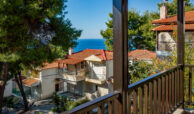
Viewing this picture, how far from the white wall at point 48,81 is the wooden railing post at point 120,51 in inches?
356

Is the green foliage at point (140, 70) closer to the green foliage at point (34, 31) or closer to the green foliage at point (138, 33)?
the green foliage at point (138, 33)

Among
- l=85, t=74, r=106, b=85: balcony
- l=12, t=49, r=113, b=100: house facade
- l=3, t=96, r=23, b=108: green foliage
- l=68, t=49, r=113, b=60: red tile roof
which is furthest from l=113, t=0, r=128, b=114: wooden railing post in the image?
l=3, t=96, r=23, b=108: green foliage

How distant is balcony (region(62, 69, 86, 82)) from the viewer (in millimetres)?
9078

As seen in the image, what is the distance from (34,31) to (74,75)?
12.9 feet

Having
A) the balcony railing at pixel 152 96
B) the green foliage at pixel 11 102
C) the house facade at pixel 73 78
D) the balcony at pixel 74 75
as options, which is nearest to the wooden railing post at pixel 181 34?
the balcony railing at pixel 152 96

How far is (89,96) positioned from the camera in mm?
8391

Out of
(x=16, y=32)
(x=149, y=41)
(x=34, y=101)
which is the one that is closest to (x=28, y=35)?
(x=16, y=32)

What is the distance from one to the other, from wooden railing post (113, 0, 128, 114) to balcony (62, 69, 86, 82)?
27.0 feet

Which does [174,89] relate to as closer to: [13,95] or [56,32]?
[56,32]

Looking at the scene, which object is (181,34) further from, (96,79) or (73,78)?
(73,78)

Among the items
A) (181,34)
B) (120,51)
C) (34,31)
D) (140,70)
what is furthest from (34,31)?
(120,51)

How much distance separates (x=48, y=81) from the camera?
9.84 metres

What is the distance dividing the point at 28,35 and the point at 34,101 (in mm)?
5601

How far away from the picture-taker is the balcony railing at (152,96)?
76 cm
